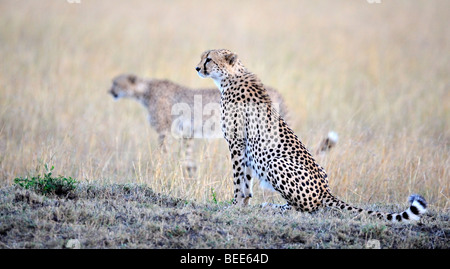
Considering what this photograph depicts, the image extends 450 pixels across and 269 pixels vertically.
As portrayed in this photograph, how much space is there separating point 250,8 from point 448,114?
868 cm

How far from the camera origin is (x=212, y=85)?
11.9m

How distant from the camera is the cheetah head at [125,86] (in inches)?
364

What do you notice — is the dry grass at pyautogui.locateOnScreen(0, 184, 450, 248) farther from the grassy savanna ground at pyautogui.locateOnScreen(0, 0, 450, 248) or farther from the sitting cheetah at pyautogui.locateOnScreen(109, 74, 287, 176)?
the sitting cheetah at pyautogui.locateOnScreen(109, 74, 287, 176)

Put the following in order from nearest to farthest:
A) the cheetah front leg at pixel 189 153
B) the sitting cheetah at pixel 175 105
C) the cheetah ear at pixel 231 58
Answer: the cheetah ear at pixel 231 58 → the cheetah front leg at pixel 189 153 → the sitting cheetah at pixel 175 105

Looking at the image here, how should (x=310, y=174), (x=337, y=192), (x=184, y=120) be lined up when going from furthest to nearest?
(x=184, y=120), (x=337, y=192), (x=310, y=174)

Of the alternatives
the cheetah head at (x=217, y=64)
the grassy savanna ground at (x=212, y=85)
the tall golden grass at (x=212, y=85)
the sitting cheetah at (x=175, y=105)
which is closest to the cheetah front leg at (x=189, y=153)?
the sitting cheetah at (x=175, y=105)

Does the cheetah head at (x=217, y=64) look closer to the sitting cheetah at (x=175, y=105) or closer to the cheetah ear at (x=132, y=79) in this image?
the sitting cheetah at (x=175, y=105)

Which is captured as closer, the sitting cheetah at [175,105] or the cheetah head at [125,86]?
the sitting cheetah at [175,105]

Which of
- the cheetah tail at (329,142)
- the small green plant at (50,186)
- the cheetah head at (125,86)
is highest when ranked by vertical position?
the cheetah head at (125,86)

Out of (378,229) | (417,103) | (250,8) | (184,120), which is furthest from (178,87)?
(250,8)

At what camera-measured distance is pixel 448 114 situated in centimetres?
1065

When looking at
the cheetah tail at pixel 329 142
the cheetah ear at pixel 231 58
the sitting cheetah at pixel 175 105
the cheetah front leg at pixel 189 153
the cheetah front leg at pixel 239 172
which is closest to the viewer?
the cheetah front leg at pixel 239 172
